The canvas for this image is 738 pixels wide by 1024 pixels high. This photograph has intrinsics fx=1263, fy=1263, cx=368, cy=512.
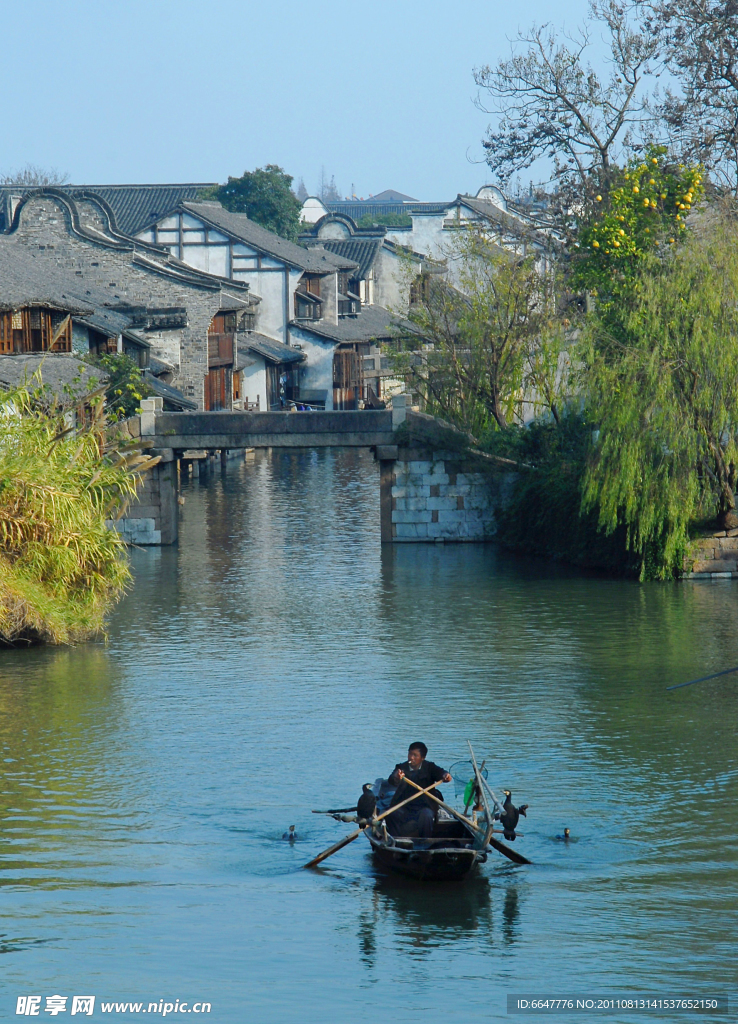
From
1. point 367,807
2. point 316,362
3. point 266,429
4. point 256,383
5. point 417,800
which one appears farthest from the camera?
point 316,362

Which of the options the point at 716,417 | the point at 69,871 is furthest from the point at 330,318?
the point at 69,871

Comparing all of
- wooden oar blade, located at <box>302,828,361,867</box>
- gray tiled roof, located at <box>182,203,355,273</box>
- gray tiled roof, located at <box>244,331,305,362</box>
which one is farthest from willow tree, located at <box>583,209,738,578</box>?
gray tiled roof, located at <box>182,203,355,273</box>

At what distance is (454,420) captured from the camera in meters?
37.3

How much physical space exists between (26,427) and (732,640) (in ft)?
47.1

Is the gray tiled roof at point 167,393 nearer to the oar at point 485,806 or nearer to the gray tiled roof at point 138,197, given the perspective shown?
the gray tiled roof at point 138,197

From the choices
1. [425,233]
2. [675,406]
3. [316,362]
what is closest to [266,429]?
[675,406]

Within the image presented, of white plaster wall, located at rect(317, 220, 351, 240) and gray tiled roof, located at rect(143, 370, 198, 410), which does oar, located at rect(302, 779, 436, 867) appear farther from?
white plaster wall, located at rect(317, 220, 351, 240)

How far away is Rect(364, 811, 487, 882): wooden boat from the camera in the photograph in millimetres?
13531

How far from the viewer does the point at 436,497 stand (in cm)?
3703

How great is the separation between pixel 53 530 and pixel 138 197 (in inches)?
2079

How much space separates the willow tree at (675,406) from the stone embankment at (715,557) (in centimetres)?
54

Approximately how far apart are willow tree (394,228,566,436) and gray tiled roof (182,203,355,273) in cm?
2592

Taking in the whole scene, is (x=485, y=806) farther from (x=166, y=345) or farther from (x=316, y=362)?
(x=316, y=362)

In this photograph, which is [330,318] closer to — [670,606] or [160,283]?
[160,283]
